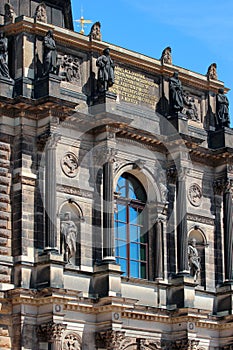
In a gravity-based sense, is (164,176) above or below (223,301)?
above

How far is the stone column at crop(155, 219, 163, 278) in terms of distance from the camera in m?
37.9

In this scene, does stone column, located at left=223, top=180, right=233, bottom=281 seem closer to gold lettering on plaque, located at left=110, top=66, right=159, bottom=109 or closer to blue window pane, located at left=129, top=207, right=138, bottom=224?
blue window pane, located at left=129, top=207, right=138, bottom=224

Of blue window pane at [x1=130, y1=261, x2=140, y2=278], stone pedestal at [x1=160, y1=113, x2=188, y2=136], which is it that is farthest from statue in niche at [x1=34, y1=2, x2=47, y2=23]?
blue window pane at [x1=130, y1=261, x2=140, y2=278]

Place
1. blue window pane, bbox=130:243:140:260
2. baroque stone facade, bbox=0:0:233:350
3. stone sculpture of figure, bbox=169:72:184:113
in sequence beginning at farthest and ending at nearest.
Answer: stone sculpture of figure, bbox=169:72:184:113, blue window pane, bbox=130:243:140:260, baroque stone facade, bbox=0:0:233:350

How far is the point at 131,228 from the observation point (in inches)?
1502

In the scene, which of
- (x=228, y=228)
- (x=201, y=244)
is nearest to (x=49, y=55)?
(x=201, y=244)

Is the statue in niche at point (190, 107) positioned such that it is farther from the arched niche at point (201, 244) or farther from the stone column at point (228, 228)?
the arched niche at point (201, 244)

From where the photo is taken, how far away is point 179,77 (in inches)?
1590

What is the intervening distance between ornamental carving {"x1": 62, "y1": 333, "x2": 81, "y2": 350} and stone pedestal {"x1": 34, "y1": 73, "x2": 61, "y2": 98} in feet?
22.8

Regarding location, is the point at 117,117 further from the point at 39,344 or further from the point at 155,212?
the point at 39,344

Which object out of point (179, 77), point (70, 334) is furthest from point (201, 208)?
point (70, 334)

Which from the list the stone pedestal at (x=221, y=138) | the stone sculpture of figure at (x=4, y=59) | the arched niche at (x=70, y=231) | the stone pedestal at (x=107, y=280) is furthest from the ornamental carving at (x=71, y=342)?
the stone pedestal at (x=221, y=138)

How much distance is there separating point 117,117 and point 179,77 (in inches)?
176

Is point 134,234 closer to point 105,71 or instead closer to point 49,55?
point 105,71
